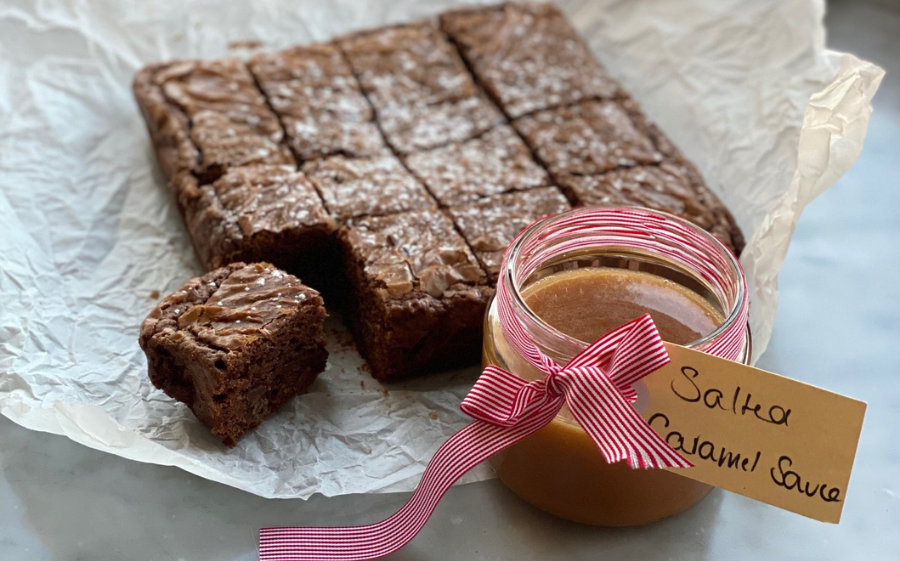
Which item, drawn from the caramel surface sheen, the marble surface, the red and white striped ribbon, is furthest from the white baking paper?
the caramel surface sheen

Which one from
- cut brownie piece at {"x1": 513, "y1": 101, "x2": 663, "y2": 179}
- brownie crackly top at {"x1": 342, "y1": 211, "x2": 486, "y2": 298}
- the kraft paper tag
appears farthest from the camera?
cut brownie piece at {"x1": 513, "y1": 101, "x2": 663, "y2": 179}

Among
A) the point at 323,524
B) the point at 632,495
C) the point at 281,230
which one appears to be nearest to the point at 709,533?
the point at 632,495

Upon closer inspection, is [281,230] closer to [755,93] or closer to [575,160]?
[575,160]

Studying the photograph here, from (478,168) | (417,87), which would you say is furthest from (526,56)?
(478,168)

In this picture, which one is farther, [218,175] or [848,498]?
[218,175]

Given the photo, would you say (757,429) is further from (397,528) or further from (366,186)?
(366,186)

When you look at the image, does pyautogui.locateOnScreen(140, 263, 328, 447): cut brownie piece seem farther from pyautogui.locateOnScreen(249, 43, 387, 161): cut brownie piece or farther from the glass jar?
pyautogui.locateOnScreen(249, 43, 387, 161): cut brownie piece
